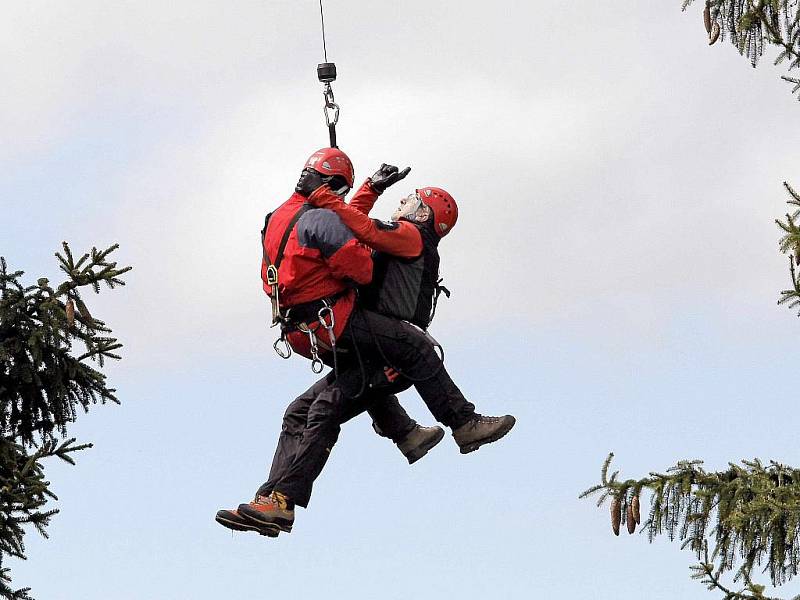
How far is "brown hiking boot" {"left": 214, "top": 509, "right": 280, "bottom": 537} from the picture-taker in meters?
12.4

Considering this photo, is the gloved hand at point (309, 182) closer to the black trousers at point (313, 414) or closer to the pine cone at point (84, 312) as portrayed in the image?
the black trousers at point (313, 414)

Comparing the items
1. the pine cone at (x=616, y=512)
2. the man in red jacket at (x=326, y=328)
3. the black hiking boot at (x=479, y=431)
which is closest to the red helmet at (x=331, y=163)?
the man in red jacket at (x=326, y=328)

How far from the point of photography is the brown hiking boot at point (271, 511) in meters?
12.4

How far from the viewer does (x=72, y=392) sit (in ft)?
54.1

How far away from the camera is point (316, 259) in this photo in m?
12.4

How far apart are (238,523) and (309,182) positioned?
2123 millimetres

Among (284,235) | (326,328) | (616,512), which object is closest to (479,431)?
(326,328)

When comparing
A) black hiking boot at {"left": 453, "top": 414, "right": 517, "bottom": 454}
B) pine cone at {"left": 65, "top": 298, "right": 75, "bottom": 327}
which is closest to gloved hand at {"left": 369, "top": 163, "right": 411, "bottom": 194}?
black hiking boot at {"left": 453, "top": 414, "right": 517, "bottom": 454}

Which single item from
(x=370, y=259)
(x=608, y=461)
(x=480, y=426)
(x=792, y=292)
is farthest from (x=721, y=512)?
(x=370, y=259)

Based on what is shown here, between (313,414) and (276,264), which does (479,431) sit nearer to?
(313,414)

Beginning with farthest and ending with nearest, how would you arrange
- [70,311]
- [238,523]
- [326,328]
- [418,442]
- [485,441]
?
[70,311] → [418,442] → [485,441] → [326,328] → [238,523]

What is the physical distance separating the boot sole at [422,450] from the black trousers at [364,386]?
54 cm

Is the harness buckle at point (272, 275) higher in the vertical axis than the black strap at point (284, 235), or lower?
lower

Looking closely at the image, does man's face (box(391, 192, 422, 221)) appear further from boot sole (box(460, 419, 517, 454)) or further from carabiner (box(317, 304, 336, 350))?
boot sole (box(460, 419, 517, 454))
